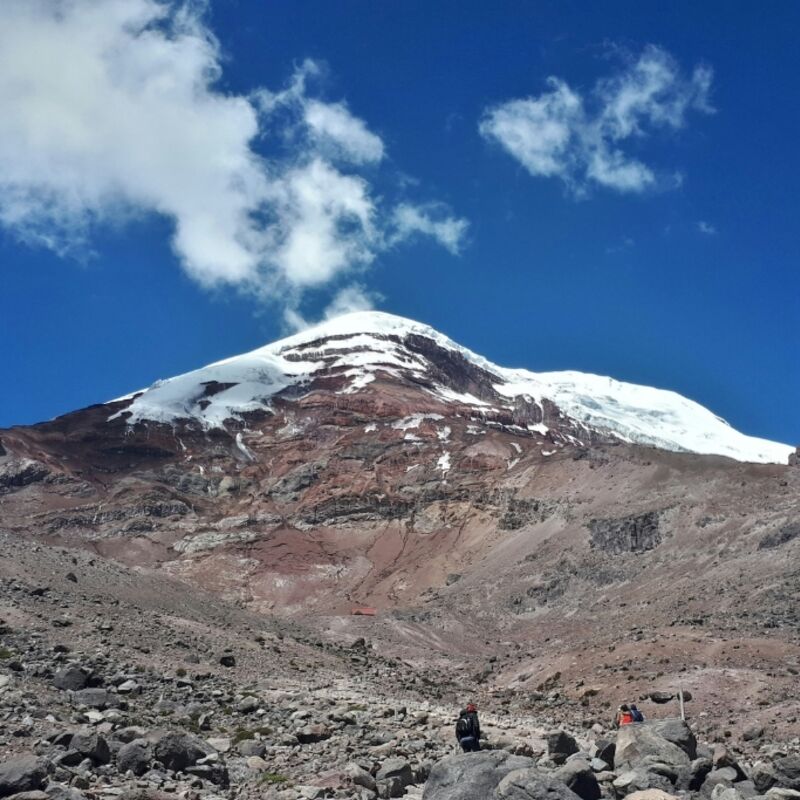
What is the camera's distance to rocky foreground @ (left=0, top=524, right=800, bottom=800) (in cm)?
1592

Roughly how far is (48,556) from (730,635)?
35013 millimetres

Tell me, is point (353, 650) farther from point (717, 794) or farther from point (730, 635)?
point (717, 794)

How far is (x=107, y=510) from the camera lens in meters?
133

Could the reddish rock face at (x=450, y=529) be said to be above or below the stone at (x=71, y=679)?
above

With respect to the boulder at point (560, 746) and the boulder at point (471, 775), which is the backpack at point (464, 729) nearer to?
the boulder at point (560, 746)

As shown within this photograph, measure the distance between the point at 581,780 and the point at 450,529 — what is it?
335ft

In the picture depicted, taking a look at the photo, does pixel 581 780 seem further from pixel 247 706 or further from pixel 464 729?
pixel 247 706

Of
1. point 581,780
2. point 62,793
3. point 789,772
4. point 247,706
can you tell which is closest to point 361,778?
point 581,780

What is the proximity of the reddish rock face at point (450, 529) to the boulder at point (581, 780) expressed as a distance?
72.7ft

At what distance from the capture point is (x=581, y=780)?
15.5m

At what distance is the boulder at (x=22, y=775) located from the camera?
14.7 meters

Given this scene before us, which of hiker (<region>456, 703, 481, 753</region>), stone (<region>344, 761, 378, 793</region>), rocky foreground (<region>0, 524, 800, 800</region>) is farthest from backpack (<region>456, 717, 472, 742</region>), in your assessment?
stone (<region>344, 761, 378, 793</region>)

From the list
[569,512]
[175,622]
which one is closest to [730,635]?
[175,622]

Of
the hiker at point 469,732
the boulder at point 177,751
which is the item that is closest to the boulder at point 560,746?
the hiker at point 469,732
